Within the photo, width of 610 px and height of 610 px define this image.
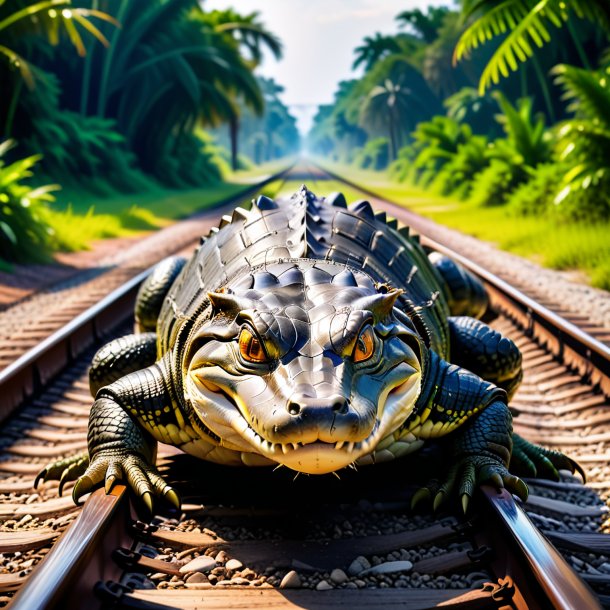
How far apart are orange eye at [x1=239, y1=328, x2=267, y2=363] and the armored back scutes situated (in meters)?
0.80

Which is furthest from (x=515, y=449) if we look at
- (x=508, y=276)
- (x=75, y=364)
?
(x=508, y=276)

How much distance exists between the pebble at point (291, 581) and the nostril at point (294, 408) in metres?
0.71

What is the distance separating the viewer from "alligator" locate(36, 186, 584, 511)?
2.60 m

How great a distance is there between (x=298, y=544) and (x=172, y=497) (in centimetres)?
61

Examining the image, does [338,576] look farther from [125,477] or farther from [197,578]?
[125,477]

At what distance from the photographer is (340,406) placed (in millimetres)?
2434

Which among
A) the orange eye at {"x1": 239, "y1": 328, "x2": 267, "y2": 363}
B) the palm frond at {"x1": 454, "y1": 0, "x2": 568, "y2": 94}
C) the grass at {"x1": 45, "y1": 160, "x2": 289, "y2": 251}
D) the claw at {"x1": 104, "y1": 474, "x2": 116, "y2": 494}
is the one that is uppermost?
the palm frond at {"x1": 454, "y1": 0, "x2": 568, "y2": 94}

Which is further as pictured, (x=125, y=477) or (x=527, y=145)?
(x=527, y=145)

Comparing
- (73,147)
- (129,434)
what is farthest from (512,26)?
(73,147)

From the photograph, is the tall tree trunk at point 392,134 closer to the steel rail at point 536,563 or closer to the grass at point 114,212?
the grass at point 114,212

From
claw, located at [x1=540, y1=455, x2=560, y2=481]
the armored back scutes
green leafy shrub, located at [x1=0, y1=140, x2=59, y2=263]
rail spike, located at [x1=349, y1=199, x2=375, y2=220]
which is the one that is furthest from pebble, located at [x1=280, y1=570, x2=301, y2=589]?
green leafy shrub, located at [x1=0, y1=140, x2=59, y2=263]

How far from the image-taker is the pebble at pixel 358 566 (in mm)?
2824

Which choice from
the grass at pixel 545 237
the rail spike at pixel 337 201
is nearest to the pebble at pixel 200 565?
the rail spike at pixel 337 201

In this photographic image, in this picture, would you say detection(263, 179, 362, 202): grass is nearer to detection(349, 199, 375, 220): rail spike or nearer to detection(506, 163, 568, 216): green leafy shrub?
detection(506, 163, 568, 216): green leafy shrub
